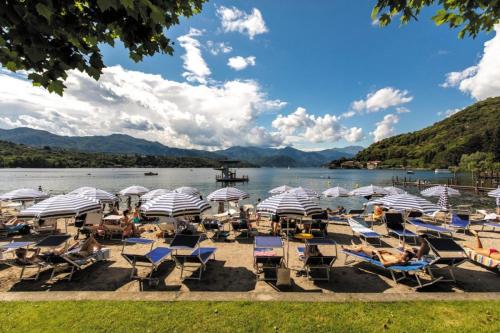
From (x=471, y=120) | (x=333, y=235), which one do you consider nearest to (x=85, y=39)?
(x=333, y=235)

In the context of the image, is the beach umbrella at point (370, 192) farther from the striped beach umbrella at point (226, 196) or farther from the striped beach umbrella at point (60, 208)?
the striped beach umbrella at point (60, 208)

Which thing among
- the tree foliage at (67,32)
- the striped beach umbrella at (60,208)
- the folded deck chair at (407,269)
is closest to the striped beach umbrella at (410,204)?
the folded deck chair at (407,269)

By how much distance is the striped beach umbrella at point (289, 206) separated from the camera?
9.50 m

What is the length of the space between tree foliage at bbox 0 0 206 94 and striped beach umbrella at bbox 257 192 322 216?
7.12m

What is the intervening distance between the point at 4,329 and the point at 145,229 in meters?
10.6

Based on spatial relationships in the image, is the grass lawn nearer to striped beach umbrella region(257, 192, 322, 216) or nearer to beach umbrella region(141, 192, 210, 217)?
striped beach umbrella region(257, 192, 322, 216)

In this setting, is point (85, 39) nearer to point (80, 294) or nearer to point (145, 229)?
point (80, 294)

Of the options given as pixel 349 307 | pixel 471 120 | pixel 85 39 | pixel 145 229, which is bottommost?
pixel 145 229

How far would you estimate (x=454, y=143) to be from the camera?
156 meters

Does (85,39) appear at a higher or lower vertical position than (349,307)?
higher

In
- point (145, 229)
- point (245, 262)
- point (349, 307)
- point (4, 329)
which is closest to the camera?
point (4, 329)

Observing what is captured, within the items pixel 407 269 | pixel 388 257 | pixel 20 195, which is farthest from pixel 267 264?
pixel 20 195

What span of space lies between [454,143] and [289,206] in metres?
193

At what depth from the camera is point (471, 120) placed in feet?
616
